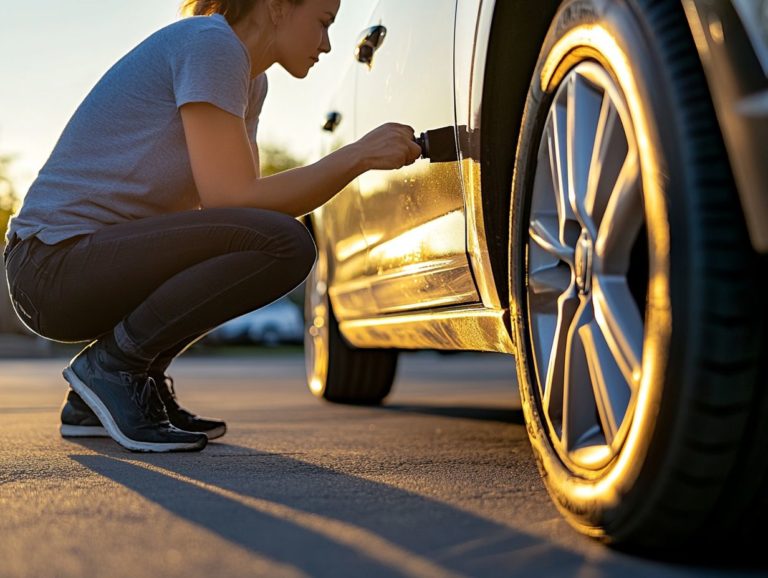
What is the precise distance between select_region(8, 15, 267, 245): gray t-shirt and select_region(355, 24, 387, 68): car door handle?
44 centimetres

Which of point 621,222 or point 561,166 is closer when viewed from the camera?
point 621,222

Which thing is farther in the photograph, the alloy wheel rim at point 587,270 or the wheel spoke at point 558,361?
the wheel spoke at point 558,361

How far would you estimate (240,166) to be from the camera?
2.68 meters

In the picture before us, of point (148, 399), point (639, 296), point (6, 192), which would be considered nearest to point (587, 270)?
point (639, 296)

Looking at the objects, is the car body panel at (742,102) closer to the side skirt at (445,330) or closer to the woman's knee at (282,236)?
the side skirt at (445,330)

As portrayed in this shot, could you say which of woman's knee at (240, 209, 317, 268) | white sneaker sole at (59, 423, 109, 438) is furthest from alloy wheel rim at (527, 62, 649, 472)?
white sneaker sole at (59, 423, 109, 438)

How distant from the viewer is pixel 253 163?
2721 millimetres

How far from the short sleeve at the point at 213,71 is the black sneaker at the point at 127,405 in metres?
0.76

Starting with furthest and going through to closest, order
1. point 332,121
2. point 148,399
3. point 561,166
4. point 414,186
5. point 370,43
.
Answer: point 332,121 → point 370,43 → point 148,399 → point 414,186 → point 561,166

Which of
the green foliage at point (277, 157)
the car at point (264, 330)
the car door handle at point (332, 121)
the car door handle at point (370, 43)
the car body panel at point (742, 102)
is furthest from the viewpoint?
the green foliage at point (277, 157)

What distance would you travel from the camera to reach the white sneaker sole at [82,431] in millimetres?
3174

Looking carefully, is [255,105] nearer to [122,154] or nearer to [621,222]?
[122,154]

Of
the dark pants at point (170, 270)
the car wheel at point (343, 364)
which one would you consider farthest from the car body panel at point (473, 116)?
the car wheel at point (343, 364)

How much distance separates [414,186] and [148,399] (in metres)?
0.90
